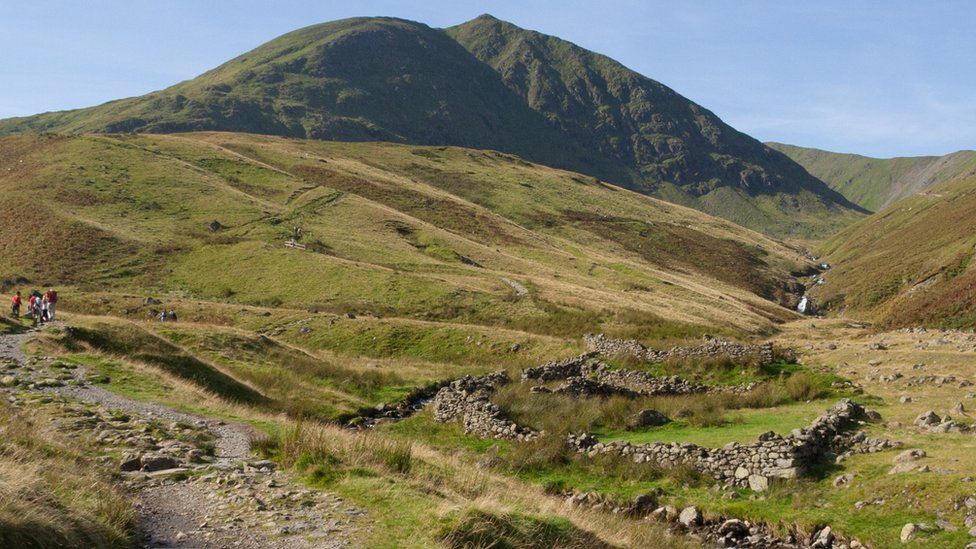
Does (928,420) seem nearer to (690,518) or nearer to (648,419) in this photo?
(690,518)

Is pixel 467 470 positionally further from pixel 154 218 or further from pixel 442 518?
pixel 154 218

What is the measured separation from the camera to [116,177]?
3932 inches

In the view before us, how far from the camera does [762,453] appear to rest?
18391mm

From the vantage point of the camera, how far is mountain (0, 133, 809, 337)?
63.4 metres

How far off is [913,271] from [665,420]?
73.3m

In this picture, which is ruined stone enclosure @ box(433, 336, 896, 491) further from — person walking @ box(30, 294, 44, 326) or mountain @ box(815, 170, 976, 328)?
person walking @ box(30, 294, 44, 326)

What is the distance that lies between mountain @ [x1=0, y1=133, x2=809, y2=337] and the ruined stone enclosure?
12.9 metres

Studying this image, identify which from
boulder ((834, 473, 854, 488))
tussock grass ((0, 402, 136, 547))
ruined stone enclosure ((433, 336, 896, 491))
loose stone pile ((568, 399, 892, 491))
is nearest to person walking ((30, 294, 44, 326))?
ruined stone enclosure ((433, 336, 896, 491))

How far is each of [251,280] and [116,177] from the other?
154 ft

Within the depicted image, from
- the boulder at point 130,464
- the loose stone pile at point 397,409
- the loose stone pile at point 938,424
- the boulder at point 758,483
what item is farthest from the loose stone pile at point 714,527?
the loose stone pile at point 397,409

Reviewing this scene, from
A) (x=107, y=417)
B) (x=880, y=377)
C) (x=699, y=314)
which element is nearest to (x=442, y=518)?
(x=107, y=417)

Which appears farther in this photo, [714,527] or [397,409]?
[397,409]

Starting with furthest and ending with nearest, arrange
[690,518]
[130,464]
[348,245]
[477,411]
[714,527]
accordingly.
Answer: [348,245]
[477,411]
[690,518]
[714,527]
[130,464]

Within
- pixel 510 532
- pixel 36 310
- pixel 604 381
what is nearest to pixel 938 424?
pixel 510 532
